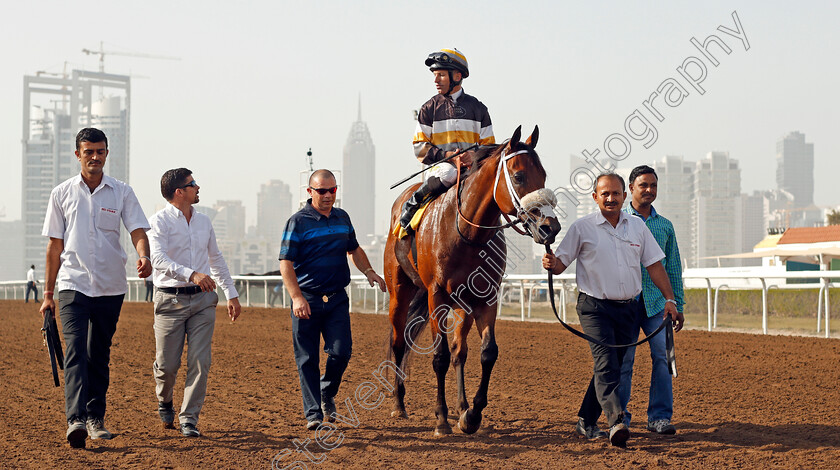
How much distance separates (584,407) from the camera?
469 cm

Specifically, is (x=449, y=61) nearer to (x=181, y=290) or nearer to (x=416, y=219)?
(x=416, y=219)

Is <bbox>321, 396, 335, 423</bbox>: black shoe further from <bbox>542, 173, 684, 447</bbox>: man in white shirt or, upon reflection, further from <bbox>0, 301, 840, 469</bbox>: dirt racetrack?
<bbox>542, 173, 684, 447</bbox>: man in white shirt

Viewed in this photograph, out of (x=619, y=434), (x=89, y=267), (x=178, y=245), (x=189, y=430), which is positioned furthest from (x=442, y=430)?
(x=89, y=267)

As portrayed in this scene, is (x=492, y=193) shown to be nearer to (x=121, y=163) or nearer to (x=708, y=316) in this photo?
(x=708, y=316)

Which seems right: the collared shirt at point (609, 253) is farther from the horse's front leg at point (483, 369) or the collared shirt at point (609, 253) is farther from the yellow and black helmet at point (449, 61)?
the yellow and black helmet at point (449, 61)

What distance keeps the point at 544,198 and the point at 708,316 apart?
8271 mm

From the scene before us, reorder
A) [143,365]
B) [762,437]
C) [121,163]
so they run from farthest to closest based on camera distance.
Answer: [121,163] < [143,365] < [762,437]

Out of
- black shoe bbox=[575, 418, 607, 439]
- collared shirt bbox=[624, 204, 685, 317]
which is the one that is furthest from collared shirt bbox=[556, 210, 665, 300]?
black shoe bbox=[575, 418, 607, 439]

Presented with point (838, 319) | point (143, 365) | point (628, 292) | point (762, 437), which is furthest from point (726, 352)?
point (143, 365)

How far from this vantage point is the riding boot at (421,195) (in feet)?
17.7

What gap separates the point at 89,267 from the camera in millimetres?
4523

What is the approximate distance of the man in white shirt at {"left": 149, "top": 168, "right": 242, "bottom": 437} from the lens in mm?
4848

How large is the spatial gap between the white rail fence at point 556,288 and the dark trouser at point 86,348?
3490 millimetres

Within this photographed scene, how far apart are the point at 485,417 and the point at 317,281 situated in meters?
1.52
